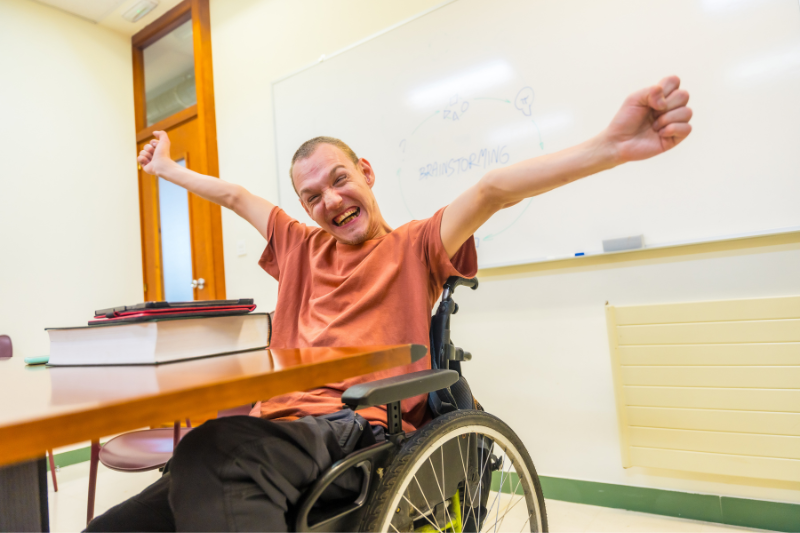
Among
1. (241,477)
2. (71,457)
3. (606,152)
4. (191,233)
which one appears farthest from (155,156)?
(71,457)

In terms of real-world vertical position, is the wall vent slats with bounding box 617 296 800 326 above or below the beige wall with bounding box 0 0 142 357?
below

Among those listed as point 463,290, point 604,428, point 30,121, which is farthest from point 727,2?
point 30,121

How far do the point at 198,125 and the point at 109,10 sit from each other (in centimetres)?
106

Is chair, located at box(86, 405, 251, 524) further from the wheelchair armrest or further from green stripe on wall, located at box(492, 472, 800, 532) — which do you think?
green stripe on wall, located at box(492, 472, 800, 532)

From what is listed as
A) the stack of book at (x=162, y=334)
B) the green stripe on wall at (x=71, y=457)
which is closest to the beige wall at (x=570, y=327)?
the stack of book at (x=162, y=334)

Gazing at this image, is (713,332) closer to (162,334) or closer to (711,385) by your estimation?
(711,385)

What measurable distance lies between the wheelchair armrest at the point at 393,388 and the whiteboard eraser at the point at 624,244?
1.11m

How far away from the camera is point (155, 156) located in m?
1.32

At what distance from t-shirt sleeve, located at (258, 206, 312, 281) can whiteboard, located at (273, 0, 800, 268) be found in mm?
894

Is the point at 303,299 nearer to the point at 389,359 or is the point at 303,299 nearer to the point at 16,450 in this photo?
the point at 389,359

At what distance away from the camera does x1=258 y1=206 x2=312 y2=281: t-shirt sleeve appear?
1.27 meters

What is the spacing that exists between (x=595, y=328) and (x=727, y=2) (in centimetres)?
109

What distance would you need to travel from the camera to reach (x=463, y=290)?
2035 millimetres

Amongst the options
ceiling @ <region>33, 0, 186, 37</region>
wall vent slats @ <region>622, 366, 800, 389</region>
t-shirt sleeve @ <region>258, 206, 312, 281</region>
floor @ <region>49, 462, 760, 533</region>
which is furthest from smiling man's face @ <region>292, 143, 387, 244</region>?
ceiling @ <region>33, 0, 186, 37</region>
